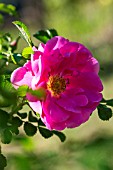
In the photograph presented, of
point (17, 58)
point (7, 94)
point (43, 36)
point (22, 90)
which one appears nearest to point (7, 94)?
point (7, 94)

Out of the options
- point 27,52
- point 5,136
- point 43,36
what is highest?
point 43,36

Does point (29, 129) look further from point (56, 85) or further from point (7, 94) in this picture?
point (7, 94)

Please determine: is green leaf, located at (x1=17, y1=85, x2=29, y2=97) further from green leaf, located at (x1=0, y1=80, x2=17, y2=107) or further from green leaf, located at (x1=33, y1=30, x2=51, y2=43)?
green leaf, located at (x1=33, y1=30, x2=51, y2=43)

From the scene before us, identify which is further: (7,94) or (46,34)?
(46,34)

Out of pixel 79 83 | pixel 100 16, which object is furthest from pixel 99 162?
pixel 100 16

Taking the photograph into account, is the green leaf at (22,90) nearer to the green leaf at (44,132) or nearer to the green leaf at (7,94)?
the green leaf at (7,94)

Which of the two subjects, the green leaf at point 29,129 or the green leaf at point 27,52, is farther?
the green leaf at point 29,129

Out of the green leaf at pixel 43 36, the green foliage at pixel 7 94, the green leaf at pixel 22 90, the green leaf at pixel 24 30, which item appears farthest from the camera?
the green leaf at pixel 43 36

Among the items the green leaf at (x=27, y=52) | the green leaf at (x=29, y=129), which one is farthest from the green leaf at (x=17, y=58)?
the green leaf at (x=29, y=129)
